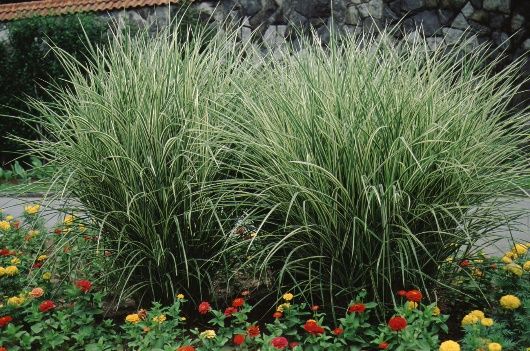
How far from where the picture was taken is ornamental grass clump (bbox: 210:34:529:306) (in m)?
2.85

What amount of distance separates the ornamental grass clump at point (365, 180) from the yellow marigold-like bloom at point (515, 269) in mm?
188

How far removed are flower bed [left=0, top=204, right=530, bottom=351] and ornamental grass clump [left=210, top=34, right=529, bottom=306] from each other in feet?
0.50

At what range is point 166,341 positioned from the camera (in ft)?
8.95

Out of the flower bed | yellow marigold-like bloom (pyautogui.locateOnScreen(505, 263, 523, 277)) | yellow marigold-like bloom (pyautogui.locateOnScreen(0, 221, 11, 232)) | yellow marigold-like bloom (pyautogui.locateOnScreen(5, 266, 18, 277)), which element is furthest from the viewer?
yellow marigold-like bloom (pyautogui.locateOnScreen(0, 221, 11, 232))

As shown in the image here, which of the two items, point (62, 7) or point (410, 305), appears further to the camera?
point (62, 7)

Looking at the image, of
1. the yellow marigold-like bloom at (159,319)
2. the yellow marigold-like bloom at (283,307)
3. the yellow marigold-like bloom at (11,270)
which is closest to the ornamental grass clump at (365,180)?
the yellow marigold-like bloom at (283,307)

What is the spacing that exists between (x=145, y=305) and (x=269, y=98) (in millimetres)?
1122

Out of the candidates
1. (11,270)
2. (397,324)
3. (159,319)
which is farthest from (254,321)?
(11,270)

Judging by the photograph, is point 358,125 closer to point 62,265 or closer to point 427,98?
point 427,98

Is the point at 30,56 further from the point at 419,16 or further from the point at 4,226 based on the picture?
the point at 4,226

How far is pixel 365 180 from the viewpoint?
2.80 meters

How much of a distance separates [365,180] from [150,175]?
96cm

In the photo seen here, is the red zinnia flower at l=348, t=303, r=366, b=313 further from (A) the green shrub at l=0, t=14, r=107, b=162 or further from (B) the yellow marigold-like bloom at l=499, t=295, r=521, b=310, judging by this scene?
(A) the green shrub at l=0, t=14, r=107, b=162

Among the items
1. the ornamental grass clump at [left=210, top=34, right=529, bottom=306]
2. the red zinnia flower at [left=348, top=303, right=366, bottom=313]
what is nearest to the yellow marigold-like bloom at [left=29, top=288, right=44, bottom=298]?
the ornamental grass clump at [left=210, top=34, right=529, bottom=306]
